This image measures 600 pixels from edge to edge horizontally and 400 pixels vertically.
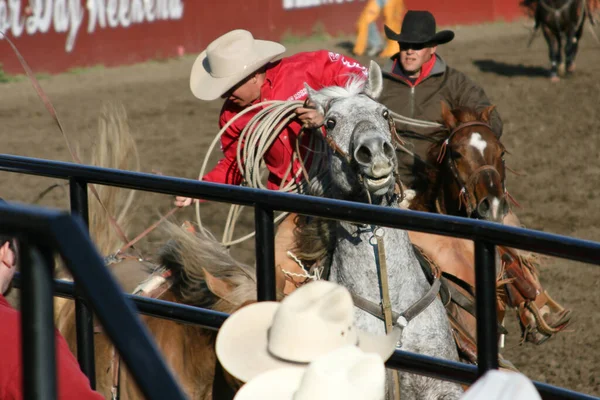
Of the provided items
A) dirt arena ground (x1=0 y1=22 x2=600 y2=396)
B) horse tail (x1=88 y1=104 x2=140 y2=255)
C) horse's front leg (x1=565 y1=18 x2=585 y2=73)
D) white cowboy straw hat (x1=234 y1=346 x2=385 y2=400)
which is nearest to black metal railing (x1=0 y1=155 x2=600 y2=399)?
white cowboy straw hat (x1=234 y1=346 x2=385 y2=400)

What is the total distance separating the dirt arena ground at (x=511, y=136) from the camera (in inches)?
214

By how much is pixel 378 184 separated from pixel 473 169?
1.25 metres

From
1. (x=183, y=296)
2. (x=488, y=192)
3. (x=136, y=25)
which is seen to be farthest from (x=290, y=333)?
(x=136, y=25)

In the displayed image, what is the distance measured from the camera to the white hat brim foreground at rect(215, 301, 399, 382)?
1.78m

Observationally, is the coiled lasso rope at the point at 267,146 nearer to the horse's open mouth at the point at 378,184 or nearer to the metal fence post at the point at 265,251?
the horse's open mouth at the point at 378,184

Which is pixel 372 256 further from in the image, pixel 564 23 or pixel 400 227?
pixel 564 23

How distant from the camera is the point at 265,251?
7.88ft

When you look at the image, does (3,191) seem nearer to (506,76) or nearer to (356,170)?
(356,170)

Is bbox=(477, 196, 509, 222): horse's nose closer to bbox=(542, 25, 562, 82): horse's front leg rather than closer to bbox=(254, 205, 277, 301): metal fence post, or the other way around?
bbox=(254, 205, 277, 301): metal fence post

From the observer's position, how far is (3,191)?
8.61 metres

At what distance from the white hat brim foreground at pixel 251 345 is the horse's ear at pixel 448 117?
2.68 meters

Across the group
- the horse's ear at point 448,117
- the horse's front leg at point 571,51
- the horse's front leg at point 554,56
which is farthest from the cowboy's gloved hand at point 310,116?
the horse's front leg at point 571,51

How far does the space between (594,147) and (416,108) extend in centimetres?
517

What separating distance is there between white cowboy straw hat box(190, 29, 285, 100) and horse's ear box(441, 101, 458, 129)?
2.69ft
